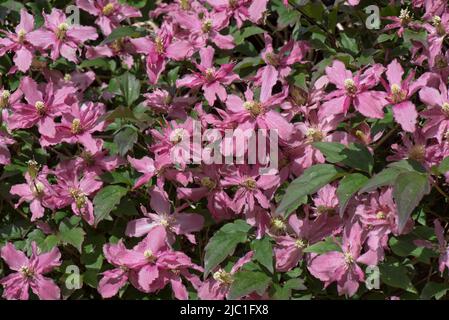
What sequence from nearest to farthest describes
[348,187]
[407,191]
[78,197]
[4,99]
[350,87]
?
[407,191], [348,187], [350,87], [78,197], [4,99]

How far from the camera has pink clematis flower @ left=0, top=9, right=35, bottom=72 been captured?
63.8 inches

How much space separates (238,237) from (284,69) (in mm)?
398

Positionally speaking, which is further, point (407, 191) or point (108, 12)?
point (108, 12)

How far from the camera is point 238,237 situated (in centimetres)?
140

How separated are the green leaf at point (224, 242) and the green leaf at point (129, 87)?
0.41m

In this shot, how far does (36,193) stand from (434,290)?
800 millimetres

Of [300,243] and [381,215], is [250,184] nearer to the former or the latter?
[300,243]

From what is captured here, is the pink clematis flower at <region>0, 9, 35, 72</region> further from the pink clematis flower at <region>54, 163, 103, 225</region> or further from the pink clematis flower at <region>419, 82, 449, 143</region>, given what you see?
the pink clematis flower at <region>419, 82, 449, 143</region>

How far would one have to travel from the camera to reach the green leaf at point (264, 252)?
4.42 ft

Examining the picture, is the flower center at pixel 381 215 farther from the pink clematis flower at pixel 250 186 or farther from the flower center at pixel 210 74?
the flower center at pixel 210 74

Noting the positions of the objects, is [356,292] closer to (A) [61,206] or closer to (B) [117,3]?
(A) [61,206]

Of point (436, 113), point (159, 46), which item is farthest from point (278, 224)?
point (159, 46)

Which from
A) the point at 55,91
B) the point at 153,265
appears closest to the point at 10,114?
the point at 55,91

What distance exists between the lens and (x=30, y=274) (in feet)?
4.83
